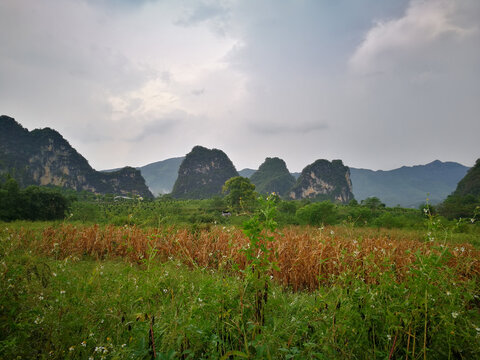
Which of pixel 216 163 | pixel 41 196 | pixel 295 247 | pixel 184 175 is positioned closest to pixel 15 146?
pixel 184 175

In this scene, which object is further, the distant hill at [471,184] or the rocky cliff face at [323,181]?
the rocky cliff face at [323,181]

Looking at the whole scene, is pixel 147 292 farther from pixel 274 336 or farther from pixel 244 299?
pixel 274 336

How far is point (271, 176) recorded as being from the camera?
13388 cm

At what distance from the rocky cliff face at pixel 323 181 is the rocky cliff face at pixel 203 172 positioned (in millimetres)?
36139

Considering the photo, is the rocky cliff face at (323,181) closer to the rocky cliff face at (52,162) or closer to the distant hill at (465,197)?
the distant hill at (465,197)

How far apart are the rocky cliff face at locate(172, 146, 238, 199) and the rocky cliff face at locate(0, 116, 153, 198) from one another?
1963 cm

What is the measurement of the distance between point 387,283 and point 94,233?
8.51 metres

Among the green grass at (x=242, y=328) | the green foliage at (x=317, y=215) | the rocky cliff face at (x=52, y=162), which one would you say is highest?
the rocky cliff face at (x=52, y=162)

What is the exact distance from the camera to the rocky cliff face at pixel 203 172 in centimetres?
11456

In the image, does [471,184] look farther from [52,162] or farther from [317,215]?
[52,162]

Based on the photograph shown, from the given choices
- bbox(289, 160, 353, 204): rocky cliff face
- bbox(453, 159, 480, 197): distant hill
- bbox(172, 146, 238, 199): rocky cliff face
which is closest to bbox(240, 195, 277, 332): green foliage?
bbox(453, 159, 480, 197): distant hill

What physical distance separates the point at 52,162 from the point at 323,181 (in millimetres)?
114804

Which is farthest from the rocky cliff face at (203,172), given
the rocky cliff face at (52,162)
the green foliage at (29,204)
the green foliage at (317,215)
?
the green foliage at (317,215)

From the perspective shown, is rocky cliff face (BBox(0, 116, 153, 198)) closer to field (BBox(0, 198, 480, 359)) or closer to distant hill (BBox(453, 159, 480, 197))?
distant hill (BBox(453, 159, 480, 197))
